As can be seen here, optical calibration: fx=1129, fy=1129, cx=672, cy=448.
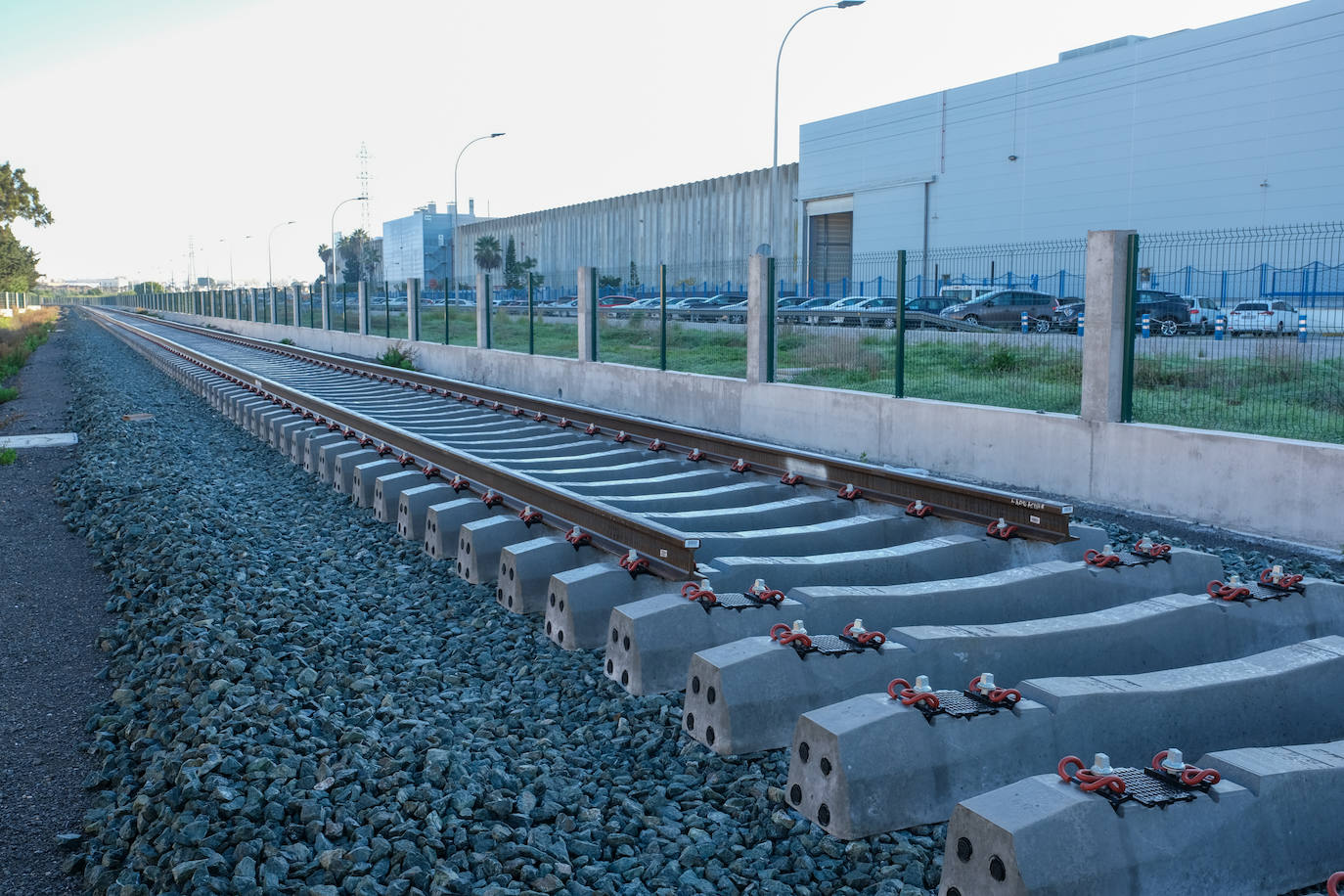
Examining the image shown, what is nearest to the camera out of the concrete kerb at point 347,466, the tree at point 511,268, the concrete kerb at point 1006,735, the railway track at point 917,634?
the railway track at point 917,634

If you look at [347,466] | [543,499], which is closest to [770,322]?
[347,466]

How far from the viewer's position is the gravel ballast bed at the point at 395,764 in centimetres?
362

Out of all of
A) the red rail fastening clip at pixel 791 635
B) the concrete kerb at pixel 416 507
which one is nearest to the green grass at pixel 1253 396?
the concrete kerb at pixel 416 507

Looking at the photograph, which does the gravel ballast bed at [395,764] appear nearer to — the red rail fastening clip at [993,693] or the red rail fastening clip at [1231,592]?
the red rail fastening clip at [993,693]

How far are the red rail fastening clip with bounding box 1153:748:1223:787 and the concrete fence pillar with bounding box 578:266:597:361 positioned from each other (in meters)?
17.6

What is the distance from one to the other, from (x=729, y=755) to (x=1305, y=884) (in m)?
1.98

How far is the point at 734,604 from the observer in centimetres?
523

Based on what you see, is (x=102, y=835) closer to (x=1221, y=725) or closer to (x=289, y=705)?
(x=289, y=705)

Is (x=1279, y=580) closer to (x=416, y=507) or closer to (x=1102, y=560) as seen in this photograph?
(x=1102, y=560)

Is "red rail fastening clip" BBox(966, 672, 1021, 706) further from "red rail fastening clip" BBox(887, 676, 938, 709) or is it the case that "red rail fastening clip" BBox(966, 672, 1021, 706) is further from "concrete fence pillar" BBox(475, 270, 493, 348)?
"concrete fence pillar" BBox(475, 270, 493, 348)

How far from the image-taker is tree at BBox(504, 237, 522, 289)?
360 feet

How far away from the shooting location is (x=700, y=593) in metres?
5.22

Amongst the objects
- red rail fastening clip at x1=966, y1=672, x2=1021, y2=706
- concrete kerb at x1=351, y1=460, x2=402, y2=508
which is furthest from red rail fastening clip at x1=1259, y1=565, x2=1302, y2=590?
concrete kerb at x1=351, y1=460, x2=402, y2=508

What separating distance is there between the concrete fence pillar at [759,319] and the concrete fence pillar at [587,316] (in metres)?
5.34
